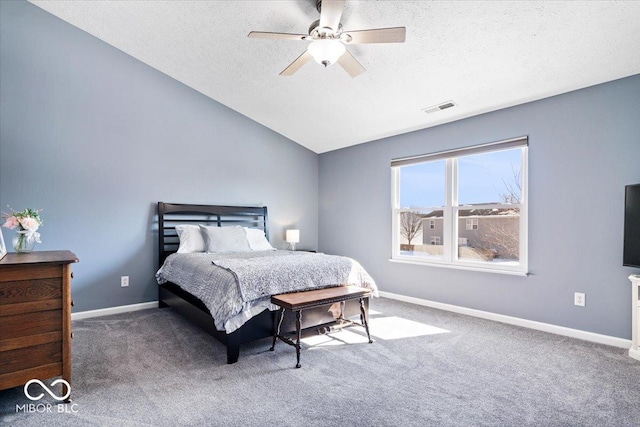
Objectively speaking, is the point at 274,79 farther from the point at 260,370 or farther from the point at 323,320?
the point at 260,370

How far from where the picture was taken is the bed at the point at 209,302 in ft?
8.70

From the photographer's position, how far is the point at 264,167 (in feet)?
17.4

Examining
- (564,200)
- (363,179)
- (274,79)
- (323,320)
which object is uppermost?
(274,79)

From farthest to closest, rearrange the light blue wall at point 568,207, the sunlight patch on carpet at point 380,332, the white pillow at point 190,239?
the white pillow at point 190,239 → the sunlight patch on carpet at point 380,332 → the light blue wall at point 568,207

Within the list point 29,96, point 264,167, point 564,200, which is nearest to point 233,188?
point 264,167

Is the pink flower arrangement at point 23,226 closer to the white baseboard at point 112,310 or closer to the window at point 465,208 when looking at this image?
the white baseboard at point 112,310

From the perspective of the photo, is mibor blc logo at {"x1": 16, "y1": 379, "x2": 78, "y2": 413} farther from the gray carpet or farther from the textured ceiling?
the textured ceiling

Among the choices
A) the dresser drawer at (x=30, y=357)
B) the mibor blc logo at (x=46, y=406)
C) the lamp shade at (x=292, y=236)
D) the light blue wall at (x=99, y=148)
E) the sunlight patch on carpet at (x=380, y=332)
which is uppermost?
the light blue wall at (x=99, y=148)

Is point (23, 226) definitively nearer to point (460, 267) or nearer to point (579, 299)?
point (460, 267)

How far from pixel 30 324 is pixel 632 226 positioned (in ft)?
14.4

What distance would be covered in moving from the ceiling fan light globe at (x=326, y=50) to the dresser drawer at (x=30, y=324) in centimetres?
243

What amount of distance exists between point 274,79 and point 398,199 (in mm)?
2387

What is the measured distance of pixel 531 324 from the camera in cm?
343

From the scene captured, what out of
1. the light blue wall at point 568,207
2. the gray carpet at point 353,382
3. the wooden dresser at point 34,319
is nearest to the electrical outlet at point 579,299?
the light blue wall at point 568,207
